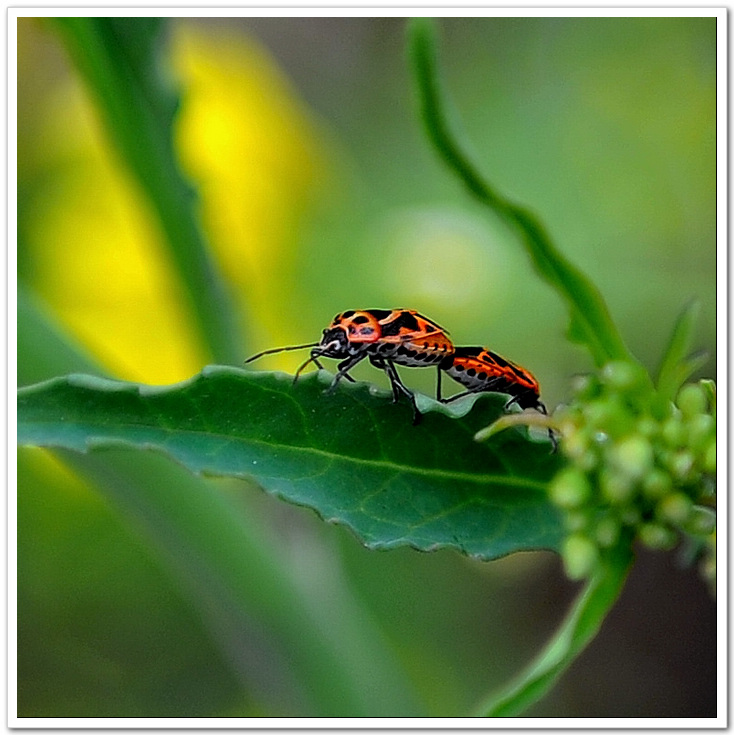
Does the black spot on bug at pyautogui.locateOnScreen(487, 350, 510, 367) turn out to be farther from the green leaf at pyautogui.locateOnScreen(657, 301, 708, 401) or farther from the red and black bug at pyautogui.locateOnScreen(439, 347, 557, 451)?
the green leaf at pyautogui.locateOnScreen(657, 301, 708, 401)

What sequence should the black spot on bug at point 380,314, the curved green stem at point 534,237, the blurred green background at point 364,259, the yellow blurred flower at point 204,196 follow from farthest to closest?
the yellow blurred flower at point 204,196 < the blurred green background at point 364,259 < the black spot on bug at point 380,314 < the curved green stem at point 534,237

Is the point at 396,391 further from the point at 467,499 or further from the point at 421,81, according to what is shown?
the point at 421,81

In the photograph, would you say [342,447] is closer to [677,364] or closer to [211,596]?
[677,364]

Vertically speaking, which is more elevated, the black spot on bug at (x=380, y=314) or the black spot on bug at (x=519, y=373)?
the black spot on bug at (x=380, y=314)

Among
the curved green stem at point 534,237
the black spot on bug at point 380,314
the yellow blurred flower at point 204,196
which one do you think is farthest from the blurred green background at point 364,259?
the curved green stem at point 534,237

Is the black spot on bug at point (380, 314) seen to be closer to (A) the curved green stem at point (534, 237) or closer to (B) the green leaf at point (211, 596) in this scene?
(A) the curved green stem at point (534, 237)

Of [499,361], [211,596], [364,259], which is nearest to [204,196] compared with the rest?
[364,259]

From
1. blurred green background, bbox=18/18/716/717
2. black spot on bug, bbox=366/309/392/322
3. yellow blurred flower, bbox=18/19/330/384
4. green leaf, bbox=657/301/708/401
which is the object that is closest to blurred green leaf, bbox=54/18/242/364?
blurred green background, bbox=18/18/716/717
